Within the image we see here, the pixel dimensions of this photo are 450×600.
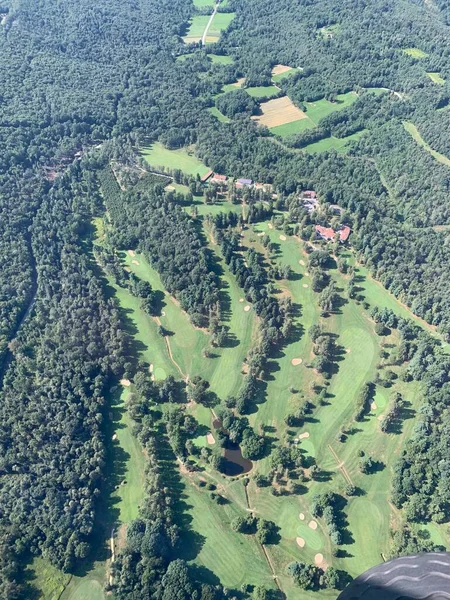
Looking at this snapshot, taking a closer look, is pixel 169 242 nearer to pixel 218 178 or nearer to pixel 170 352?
pixel 170 352

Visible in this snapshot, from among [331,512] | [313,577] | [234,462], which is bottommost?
[313,577]

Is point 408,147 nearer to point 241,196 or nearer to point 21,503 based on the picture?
point 241,196

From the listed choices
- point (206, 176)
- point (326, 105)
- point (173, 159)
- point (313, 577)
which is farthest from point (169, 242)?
point (326, 105)

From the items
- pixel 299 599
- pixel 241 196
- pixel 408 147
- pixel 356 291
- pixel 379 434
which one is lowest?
pixel 299 599

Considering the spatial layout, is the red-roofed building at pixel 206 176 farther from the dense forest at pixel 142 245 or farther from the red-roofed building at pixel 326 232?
the red-roofed building at pixel 326 232

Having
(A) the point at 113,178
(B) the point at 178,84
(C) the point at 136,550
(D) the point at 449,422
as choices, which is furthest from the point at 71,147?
(D) the point at 449,422
